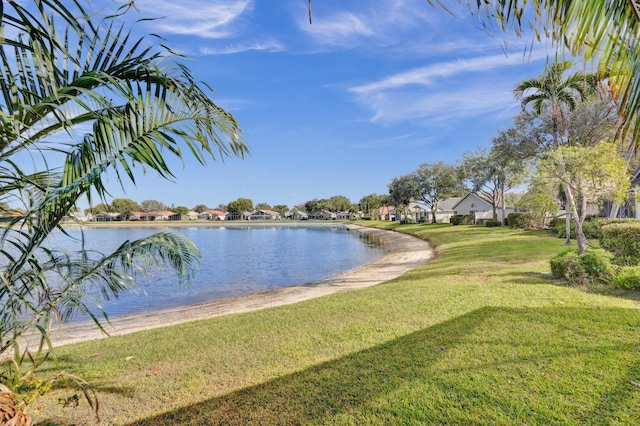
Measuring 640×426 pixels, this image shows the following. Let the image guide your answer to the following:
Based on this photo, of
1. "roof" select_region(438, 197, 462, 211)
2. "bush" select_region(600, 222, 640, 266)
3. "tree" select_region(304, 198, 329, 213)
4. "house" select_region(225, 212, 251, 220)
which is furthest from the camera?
"house" select_region(225, 212, 251, 220)

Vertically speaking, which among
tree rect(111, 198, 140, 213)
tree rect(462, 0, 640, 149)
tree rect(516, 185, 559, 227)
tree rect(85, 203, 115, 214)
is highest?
tree rect(111, 198, 140, 213)

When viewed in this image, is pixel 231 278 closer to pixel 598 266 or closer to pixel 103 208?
pixel 598 266

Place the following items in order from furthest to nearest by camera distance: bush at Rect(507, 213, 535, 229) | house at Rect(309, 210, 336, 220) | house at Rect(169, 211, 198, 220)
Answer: house at Rect(309, 210, 336, 220) < house at Rect(169, 211, 198, 220) < bush at Rect(507, 213, 535, 229)

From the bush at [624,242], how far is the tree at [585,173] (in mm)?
608

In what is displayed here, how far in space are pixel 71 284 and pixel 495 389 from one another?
4239 millimetres

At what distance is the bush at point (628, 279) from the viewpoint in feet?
20.2

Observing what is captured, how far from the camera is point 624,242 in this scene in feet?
27.2

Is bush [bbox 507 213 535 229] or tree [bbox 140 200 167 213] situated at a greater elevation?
tree [bbox 140 200 167 213]

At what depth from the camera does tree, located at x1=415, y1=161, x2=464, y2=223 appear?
46250mm

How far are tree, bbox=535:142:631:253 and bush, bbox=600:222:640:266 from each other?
61 centimetres

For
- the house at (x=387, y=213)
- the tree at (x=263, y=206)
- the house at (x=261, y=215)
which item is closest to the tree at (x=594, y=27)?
the house at (x=387, y=213)

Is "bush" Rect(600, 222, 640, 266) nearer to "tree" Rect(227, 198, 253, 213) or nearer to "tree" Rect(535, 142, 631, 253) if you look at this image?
"tree" Rect(535, 142, 631, 253)

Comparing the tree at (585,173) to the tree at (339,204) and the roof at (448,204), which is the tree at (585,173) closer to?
the roof at (448,204)

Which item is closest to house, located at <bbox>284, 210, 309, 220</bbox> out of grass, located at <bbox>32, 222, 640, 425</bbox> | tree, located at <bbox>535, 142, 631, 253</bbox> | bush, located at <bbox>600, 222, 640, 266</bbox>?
tree, located at <bbox>535, 142, 631, 253</bbox>
